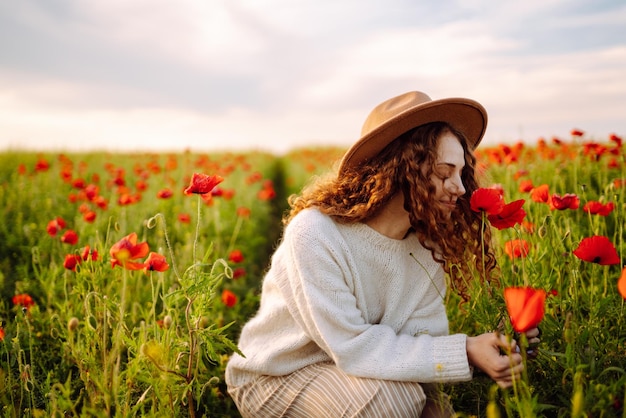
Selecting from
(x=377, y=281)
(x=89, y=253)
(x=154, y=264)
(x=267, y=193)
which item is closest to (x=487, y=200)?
(x=377, y=281)

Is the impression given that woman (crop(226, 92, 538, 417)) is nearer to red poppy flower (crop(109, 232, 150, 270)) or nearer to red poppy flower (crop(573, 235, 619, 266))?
red poppy flower (crop(573, 235, 619, 266))

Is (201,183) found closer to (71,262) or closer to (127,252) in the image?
(127,252)

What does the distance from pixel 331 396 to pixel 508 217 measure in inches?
32.3

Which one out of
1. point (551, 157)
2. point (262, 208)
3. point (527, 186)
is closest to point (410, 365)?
point (527, 186)

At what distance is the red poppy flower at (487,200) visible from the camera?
1.60 meters

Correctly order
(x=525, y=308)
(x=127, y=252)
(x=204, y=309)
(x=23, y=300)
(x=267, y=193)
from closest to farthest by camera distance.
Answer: (x=525, y=308) → (x=127, y=252) → (x=204, y=309) → (x=23, y=300) → (x=267, y=193)

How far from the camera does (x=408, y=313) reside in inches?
78.6

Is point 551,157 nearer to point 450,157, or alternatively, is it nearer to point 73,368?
point 450,157

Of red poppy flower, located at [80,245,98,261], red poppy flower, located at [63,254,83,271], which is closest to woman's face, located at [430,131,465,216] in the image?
red poppy flower, located at [80,245,98,261]

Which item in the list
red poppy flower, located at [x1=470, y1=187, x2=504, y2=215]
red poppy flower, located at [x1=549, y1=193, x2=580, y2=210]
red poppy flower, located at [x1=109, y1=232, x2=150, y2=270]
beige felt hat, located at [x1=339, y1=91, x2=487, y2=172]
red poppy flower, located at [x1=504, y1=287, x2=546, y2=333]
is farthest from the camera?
red poppy flower, located at [x1=549, y1=193, x2=580, y2=210]

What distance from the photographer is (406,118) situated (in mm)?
1851

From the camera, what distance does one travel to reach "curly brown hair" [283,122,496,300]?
187cm

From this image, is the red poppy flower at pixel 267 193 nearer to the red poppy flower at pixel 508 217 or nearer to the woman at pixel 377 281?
the woman at pixel 377 281

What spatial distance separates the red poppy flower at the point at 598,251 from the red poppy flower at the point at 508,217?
188mm
